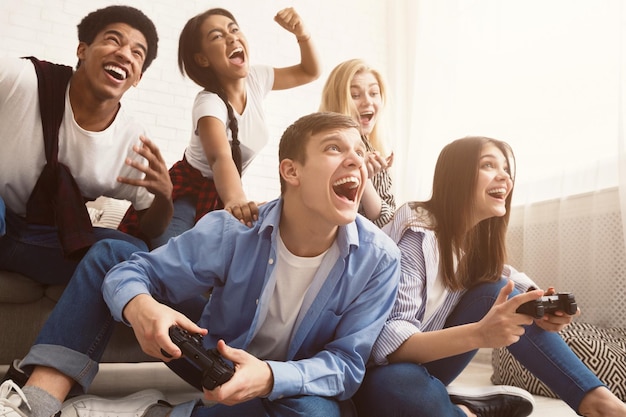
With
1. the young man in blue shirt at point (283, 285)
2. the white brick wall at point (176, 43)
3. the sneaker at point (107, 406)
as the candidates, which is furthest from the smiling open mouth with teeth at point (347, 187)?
the white brick wall at point (176, 43)

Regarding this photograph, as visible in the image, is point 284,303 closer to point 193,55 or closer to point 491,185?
point 491,185

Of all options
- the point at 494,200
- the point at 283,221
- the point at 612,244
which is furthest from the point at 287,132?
the point at 612,244

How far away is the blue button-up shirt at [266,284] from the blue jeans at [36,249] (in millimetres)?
327

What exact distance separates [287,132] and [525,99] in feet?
6.01

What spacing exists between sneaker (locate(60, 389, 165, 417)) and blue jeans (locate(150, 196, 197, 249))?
0.46 meters

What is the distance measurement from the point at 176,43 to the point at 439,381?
114 inches

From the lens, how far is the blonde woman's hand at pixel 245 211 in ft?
4.00

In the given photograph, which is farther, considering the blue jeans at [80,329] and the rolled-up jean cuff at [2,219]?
the rolled-up jean cuff at [2,219]

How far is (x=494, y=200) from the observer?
1449mm

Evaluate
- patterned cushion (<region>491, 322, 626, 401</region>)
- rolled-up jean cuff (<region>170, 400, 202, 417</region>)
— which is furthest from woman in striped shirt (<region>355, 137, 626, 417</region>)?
patterned cushion (<region>491, 322, 626, 401</region>)

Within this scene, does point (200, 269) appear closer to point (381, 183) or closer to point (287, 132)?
point (287, 132)

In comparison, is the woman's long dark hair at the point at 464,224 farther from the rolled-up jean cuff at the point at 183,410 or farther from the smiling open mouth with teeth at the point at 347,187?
the rolled-up jean cuff at the point at 183,410

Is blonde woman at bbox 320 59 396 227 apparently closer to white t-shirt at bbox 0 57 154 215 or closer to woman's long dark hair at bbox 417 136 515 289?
woman's long dark hair at bbox 417 136 515 289

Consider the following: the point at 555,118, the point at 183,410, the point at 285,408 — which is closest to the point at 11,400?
the point at 183,410
